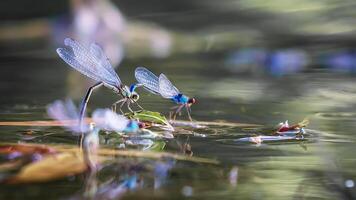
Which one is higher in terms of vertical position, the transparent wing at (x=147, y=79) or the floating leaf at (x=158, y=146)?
the transparent wing at (x=147, y=79)

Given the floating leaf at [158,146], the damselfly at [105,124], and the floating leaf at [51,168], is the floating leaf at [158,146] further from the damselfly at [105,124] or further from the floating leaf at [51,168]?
the floating leaf at [51,168]

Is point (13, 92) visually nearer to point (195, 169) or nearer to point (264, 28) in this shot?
point (195, 169)

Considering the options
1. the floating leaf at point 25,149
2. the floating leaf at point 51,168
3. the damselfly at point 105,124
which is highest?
the damselfly at point 105,124

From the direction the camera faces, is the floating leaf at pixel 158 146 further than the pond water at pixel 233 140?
Yes

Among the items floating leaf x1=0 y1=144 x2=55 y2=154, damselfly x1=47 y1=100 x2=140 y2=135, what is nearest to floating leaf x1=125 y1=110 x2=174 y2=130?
damselfly x1=47 y1=100 x2=140 y2=135

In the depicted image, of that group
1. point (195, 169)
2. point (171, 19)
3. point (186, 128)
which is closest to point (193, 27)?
point (171, 19)

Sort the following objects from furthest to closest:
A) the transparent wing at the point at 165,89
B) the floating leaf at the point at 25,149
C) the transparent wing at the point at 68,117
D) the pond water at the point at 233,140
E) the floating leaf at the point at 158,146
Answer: the transparent wing at the point at 165,89 → the transparent wing at the point at 68,117 → the floating leaf at the point at 158,146 → the floating leaf at the point at 25,149 → the pond water at the point at 233,140

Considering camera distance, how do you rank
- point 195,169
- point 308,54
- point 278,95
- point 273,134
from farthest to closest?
point 308,54 → point 278,95 → point 273,134 → point 195,169

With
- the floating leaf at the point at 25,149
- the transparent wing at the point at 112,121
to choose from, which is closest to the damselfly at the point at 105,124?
the transparent wing at the point at 112,121

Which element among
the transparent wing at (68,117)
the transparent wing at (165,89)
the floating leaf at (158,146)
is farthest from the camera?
the transparent wing at (165,89)
